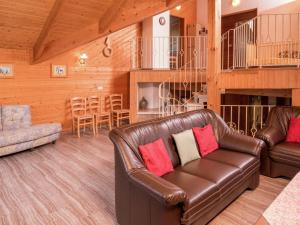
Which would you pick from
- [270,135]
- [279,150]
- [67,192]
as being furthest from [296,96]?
[67,192]

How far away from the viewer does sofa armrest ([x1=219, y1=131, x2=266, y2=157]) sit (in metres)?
3.18

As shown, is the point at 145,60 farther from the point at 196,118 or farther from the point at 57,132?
the point at 196,118

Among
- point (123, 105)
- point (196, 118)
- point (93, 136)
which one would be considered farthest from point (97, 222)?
point (123, 105)

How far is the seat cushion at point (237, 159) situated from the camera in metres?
2.87

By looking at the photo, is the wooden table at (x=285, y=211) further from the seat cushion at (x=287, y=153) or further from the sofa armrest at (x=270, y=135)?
the sofa armrest at (x=270, y=135)

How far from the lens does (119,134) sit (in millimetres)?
2496

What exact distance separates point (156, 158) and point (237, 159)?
105 centimetres

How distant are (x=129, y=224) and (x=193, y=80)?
489 cm

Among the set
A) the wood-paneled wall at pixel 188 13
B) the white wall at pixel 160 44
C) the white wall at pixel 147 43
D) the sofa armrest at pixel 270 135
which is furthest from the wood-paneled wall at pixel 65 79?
the sofa armrest at pixel 270 135

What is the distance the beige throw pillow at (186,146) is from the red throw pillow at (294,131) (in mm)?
1632

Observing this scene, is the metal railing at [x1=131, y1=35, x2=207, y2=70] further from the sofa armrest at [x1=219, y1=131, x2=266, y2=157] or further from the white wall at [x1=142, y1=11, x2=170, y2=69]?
the sofa armrest at [x1=219, y1=131, x2=266, y2=157]

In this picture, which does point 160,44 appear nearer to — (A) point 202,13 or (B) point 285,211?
(A) point 202,13

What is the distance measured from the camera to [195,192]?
221 centimetres

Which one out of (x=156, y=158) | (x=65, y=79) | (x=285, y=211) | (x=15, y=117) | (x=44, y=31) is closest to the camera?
(x=285, y=211)
